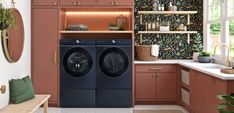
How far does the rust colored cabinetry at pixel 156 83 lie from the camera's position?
6.66 m

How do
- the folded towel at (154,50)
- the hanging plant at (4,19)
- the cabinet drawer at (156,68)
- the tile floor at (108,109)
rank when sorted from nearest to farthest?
the hanging plant at (4,19) → the tile floor at (108,109) → the cabinet drawer at (156,68) → the folded towel at (154,50)

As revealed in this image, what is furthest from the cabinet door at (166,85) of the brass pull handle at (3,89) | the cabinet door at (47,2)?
the brass pull handle at (3,89)

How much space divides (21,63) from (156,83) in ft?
8.07

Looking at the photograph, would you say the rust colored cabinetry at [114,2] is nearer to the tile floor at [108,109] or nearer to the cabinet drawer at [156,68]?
the cabinet drawer at [156,68]

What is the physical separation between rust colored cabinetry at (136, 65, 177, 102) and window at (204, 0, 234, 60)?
0.90 m

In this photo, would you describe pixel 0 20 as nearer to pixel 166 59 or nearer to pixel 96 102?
pixel 96 102

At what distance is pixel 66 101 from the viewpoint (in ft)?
21.4

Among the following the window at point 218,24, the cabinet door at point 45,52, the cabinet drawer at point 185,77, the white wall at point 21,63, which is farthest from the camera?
the cabinet door at point 45,52

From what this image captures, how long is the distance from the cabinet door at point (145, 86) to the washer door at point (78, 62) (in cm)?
94

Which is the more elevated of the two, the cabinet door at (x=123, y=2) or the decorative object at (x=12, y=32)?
the cabinet door at (x=123, y=2)

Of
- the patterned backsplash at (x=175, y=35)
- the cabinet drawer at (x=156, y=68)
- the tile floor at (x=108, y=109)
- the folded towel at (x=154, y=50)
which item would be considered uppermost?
the patterned backsplash at (x=175, y=35)

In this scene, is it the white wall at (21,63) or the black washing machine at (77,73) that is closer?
the white wall at (21,63)

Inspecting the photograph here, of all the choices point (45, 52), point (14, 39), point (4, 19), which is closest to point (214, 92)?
point (4, 19)

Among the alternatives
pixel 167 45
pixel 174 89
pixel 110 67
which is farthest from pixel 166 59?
pixel 110 67
